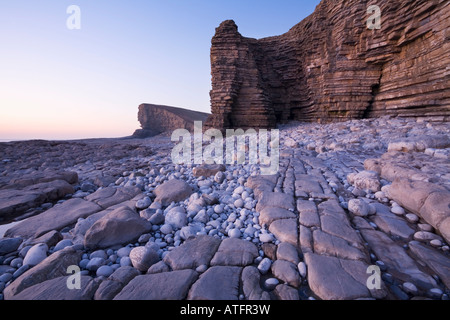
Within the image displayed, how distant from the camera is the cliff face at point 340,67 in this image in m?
7.33

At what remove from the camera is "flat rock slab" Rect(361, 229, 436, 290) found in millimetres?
1324

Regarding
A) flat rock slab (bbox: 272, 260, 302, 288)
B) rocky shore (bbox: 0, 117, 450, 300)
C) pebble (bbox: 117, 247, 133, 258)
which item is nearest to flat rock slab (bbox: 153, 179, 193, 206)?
rocky shore (bbox: 0, 117, 450, 300)

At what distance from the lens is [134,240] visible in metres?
1.90

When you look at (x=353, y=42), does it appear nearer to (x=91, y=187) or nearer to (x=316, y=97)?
(x=316, y=97)

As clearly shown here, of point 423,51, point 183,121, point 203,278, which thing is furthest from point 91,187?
point 183,121

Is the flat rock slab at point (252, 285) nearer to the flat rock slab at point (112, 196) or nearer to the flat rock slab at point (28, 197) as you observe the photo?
the flat rock slab at point (112, 196)

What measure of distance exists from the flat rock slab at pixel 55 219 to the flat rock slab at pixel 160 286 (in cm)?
150

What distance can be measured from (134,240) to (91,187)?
227 cm

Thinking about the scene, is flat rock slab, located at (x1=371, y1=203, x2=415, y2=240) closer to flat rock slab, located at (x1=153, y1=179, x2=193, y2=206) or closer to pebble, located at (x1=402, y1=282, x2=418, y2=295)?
pebble, located at (x1=402, y1=282, x2=418, y2=295)

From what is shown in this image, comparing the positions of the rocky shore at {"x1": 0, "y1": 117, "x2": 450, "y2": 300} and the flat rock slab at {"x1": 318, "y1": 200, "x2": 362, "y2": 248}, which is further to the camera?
the flat rock slab at {"x1": 318, "y1": 200, "x2": 362, "y2": 248}

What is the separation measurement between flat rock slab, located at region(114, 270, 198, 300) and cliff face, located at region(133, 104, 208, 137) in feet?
70.8

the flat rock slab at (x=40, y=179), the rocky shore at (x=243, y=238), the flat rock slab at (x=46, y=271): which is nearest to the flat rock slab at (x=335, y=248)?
the rocky shore at (x=243, y=238)
